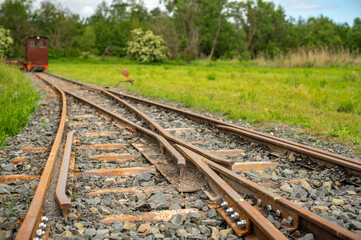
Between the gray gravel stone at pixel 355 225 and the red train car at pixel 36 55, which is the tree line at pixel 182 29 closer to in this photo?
the red train car at pixel 36 55

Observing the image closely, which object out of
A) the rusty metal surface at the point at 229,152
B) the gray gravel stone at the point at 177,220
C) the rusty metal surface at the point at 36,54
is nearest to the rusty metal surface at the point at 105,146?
the rusty metal surface at the point at 229,152

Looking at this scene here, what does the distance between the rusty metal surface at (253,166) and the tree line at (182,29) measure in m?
32.4

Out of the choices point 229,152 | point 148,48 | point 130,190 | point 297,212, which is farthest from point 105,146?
point 148,48

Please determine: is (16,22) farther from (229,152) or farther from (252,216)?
(252,216)

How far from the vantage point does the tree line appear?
42.1 metres

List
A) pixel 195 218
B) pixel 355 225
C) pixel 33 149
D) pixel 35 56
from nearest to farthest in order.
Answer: pixel 355 225 < pixel 195 218 < pixel 33 149 < pixel 35 56

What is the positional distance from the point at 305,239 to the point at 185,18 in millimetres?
42274

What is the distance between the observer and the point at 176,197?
3.07 meters

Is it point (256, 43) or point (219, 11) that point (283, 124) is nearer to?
point (219, 11)

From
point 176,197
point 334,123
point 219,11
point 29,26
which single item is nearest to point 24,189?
point 176,197

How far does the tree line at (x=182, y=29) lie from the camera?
1656 inches

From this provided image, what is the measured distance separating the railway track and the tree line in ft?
104

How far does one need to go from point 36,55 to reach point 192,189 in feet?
85.4

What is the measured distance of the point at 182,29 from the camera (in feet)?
140
